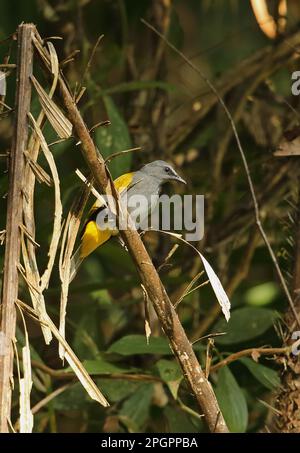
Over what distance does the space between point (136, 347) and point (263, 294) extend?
35.8 inches

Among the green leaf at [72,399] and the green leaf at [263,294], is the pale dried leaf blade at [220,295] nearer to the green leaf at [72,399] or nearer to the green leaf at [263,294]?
the green leaf at [72,399]

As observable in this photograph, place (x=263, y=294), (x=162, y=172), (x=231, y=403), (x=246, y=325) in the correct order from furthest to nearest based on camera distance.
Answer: (x=263, y=294), (x=246, y=325), (x=162, y=172), (x=231, y=403)

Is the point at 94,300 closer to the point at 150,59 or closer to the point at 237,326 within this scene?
the point at 237,326

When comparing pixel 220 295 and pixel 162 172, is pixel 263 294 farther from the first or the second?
pixel 220 295

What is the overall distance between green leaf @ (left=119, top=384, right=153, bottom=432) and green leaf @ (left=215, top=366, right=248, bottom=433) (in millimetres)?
462

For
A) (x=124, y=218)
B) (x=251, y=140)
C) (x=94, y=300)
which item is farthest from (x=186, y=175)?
(x=124, y=218)

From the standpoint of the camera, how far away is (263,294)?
150 inches

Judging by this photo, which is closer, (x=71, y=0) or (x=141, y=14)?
(x=71, y=0)

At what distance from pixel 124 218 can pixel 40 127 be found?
27 centimetres

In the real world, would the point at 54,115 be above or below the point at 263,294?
above

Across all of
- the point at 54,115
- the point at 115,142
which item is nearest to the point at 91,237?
the point at 115,142

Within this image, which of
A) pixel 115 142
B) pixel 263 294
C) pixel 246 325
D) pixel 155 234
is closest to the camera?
pixel 246 325

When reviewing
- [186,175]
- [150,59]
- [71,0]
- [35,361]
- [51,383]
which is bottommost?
[51,383]

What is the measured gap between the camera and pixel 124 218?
1.89 metres
